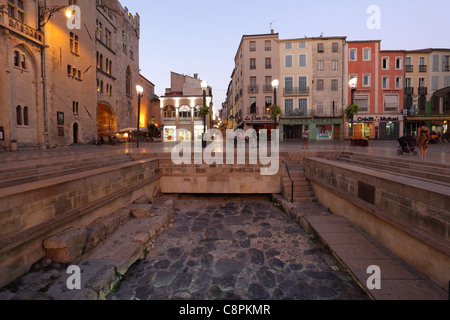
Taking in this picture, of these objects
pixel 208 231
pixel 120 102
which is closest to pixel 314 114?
pixel 120 102

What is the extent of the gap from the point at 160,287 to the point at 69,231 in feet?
6.61

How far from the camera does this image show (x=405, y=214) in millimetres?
3994

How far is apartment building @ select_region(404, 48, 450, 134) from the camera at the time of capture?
104ft

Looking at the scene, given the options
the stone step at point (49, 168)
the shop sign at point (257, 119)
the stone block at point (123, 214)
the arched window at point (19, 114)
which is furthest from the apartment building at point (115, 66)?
the stone block at point (123, 214)

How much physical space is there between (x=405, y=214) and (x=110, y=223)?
6.13 meters

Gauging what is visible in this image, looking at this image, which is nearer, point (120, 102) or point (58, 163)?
point (58, 163)

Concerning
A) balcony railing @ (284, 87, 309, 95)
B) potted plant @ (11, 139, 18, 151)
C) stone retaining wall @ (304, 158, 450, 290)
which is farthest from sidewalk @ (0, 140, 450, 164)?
balcony railing @ (284, 87, 309, 95)

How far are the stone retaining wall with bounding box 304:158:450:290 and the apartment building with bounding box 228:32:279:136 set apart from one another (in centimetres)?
2856

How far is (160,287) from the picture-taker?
13.6 feet

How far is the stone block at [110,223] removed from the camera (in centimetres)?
535

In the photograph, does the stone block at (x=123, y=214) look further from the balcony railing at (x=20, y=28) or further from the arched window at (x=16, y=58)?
the arched window at (x=16, y=58)

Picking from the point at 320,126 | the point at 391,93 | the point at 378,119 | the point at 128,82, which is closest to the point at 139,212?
the point at 320,126

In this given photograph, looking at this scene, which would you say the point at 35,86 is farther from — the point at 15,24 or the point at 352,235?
the point at 352,235

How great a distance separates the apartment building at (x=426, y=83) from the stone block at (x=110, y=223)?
3874cm
